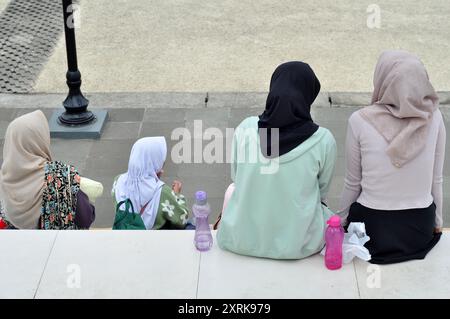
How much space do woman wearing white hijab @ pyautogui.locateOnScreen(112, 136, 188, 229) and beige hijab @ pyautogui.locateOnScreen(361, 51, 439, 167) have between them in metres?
1.41

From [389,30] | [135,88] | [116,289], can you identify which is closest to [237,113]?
[135,88]

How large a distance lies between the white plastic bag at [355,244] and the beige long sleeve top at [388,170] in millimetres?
145

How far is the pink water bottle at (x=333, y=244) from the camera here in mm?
4445

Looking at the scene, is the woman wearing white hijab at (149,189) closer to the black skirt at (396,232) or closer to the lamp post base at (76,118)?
the black skirt at (396,232)

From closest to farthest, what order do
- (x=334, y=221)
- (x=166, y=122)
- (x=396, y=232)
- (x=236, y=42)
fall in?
(x=334, y=221) < (x=396, y=232) < (x=166, y=122) < (x=236, y=42)

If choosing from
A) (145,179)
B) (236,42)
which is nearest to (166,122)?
(236,42)

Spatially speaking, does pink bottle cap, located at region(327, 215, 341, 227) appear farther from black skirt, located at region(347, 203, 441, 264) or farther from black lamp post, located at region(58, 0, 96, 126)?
black lamp post, located at region(58, 0, 96, 126)

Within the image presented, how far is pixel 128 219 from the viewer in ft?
16.8

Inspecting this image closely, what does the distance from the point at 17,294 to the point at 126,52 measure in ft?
18.8

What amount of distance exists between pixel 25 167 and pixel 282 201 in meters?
1.61

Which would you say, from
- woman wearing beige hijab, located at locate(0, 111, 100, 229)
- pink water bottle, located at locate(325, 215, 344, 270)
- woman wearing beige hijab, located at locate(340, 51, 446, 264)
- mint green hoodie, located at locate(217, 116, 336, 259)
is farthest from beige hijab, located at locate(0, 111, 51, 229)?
woman wearing beige hijab, located at locate(340, 51, 446, 264)

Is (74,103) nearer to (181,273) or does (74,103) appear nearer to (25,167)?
(25,167)

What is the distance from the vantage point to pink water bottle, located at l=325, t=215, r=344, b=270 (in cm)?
445
